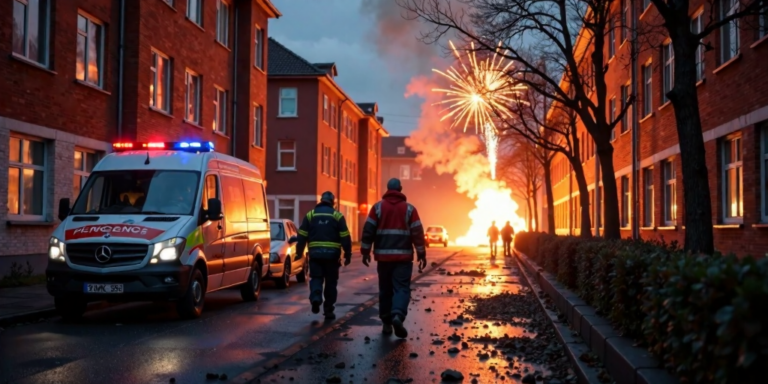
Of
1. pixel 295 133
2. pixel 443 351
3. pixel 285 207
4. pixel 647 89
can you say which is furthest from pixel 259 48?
pixel 443 351

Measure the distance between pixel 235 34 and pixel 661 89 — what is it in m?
15.8

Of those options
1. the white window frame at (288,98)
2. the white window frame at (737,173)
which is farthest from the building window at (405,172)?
the white window frame at (737,173)

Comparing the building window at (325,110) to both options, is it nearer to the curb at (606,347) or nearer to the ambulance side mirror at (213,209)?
the ambulance side mirror at (213,209)

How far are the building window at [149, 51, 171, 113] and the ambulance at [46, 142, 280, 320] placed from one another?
10043 millimetres

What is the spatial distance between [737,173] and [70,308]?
507 inches

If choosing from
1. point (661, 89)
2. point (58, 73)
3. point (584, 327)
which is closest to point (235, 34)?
point (58, 73)

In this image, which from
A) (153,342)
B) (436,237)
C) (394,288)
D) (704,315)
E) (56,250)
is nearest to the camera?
(704,315)

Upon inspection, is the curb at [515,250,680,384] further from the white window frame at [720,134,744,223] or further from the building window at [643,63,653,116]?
the building window at [643,63,653,116]

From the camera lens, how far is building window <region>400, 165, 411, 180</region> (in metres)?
95.9

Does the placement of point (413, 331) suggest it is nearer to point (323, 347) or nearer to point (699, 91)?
point (323, 347)

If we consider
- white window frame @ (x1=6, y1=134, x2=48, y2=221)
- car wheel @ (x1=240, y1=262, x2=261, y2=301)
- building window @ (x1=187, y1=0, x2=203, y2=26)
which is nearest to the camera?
car wheel @ (x1=240, y1=262, x2=261, y2=301)

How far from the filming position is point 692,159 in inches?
388

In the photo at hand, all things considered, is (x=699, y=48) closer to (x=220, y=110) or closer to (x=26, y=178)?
(x=26, y=178)

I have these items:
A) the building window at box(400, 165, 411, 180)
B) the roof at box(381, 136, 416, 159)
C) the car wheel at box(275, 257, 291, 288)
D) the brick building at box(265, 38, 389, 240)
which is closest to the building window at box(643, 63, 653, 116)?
the car wheel at box(275, 257, 291, 288)
